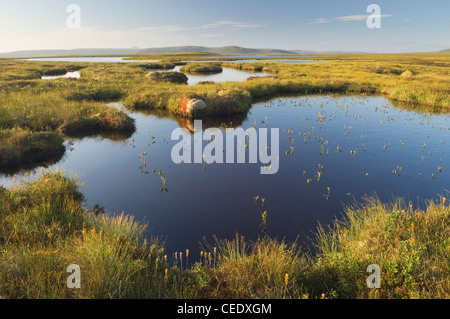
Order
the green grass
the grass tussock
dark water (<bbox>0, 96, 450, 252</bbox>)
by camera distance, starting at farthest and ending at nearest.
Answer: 1. the grass tussock
2. dark water (<bbox>0, 96, 450, 252</bbox>)
3. the green grass

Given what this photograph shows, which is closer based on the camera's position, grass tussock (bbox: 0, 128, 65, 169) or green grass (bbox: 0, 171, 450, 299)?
green grass (bbox: 0, 171, 450, 299)

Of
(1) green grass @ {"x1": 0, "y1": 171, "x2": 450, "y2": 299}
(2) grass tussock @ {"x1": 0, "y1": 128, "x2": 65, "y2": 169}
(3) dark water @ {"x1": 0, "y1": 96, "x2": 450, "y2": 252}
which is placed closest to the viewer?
(1) green grass @ {"x1": 0, "y1": 171, "x2": 450, "y2": 299}

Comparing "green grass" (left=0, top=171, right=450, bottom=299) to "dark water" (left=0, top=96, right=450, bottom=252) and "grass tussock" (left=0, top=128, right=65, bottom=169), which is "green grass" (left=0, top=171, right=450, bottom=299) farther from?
"grass tussock" (left=0, top=128, right=65, bottom=169)

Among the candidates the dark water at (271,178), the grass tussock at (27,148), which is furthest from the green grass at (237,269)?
the grass tussock at (27,148)

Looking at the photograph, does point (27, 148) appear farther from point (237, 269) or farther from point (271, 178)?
point (237, 269)

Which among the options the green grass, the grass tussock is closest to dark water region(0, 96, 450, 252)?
the grass tussock

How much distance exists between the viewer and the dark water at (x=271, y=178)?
822 cm

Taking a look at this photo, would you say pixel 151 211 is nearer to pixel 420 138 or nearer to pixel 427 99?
pixel 420 138

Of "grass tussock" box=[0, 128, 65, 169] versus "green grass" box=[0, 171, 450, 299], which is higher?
"grass tussock" box=[0, 128, 65, 169]

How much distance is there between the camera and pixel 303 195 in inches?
383

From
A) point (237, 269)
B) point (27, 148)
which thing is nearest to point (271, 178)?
point (237, 269)

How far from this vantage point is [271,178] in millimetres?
11211

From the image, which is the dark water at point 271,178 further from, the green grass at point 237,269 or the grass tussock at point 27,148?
the green grass at point 237,269

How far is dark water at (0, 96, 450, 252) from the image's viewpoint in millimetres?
8219
